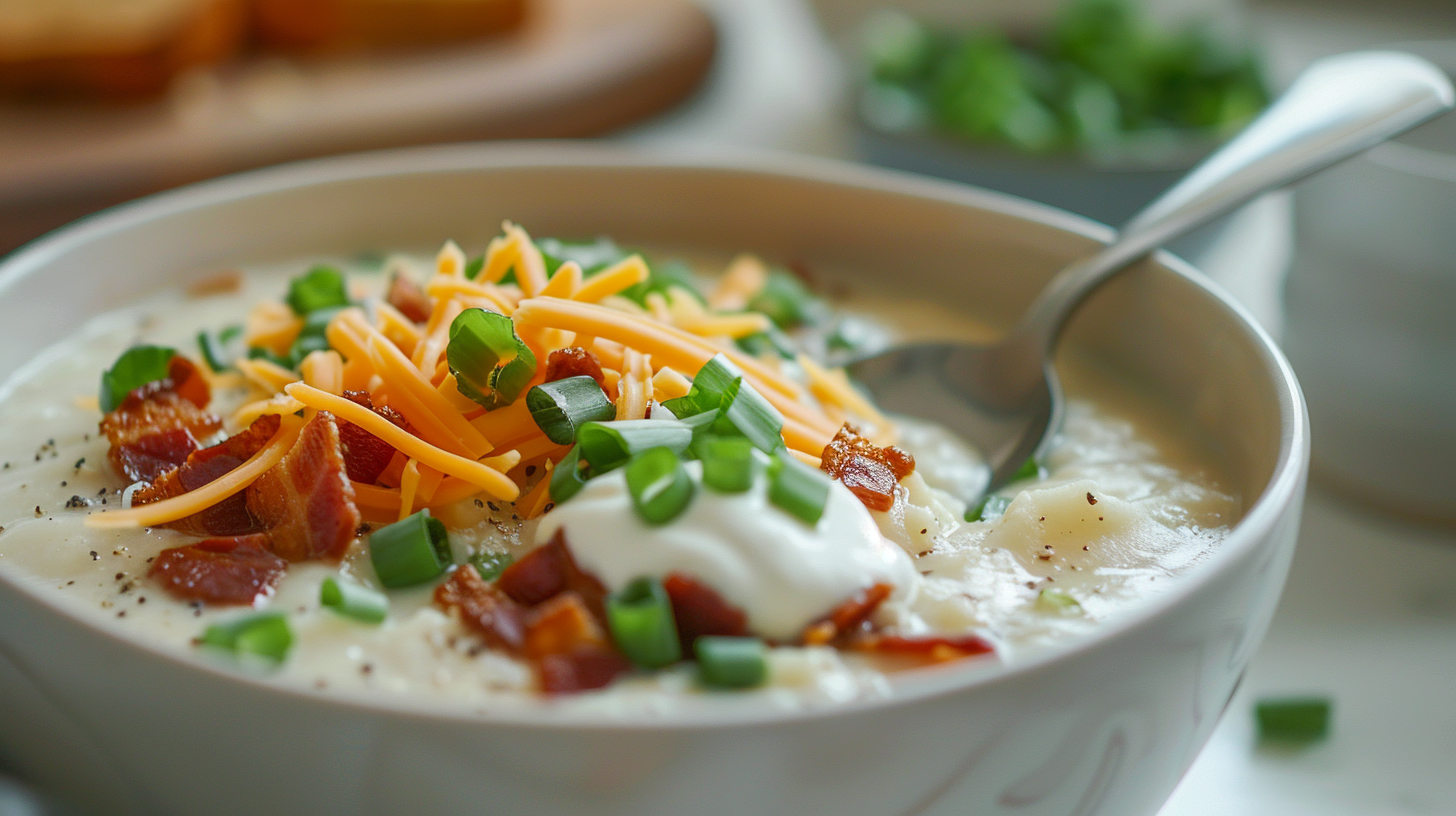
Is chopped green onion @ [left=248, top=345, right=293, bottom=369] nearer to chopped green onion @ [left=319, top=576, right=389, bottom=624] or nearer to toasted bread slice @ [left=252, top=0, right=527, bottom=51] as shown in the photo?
chopped green onion @ [left=319, top=576, right=389, bottom=624]

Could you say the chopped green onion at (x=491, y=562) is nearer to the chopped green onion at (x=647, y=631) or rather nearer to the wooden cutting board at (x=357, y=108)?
the chopped green onion at (x=647, y=631)

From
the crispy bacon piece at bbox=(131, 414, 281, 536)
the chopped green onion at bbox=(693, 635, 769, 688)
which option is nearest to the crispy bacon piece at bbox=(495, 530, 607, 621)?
the chopped green onion at bbox=(693, 635, 769, 688)

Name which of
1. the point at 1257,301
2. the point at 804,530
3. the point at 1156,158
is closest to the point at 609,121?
the point at 1156,158

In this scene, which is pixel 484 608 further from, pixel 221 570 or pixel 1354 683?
pixel 1354 683

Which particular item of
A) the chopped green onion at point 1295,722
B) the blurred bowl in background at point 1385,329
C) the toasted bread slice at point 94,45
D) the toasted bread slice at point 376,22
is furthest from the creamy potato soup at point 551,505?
the toasted bread slice at point 376,22

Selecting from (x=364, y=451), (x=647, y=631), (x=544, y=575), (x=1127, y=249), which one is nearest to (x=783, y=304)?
(x=1127, y=249)

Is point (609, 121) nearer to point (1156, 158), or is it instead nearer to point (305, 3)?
point (305, 3)
